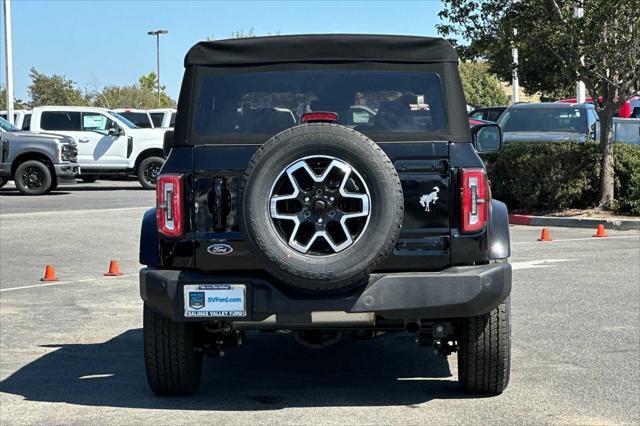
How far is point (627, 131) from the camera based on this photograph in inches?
955

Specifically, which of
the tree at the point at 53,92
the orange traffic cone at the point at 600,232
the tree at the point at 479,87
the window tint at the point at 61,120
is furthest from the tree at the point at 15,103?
the orange traffic cone at the point at 600,232

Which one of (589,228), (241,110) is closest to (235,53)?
(241,110)

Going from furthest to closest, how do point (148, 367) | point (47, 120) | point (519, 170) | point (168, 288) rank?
point (47, 120) → point (519, 170) → point (148, 367) → point (168, 288)

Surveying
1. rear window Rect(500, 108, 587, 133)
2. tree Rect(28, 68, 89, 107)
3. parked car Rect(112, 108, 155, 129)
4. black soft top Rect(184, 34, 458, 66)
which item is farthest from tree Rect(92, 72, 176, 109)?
black soft top Rect(184, 34, 458, 66)

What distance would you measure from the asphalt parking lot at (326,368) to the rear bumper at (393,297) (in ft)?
1.99

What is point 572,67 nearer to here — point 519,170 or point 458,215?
point 519,170

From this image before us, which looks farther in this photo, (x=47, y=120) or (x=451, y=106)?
(x=47, y=120)

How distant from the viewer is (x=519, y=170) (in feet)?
66.0

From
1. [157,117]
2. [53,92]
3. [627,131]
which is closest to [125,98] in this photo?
[53,92]

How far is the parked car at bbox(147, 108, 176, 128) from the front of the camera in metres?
33.2

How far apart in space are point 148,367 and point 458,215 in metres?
2.01

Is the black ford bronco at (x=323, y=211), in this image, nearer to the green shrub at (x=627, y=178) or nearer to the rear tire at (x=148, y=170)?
the green shrub at (x=627, y=178)

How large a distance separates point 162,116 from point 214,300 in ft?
94.9

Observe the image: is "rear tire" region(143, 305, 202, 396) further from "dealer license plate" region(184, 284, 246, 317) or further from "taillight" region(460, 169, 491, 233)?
"taillight" region(460, 169, 491, 233)
